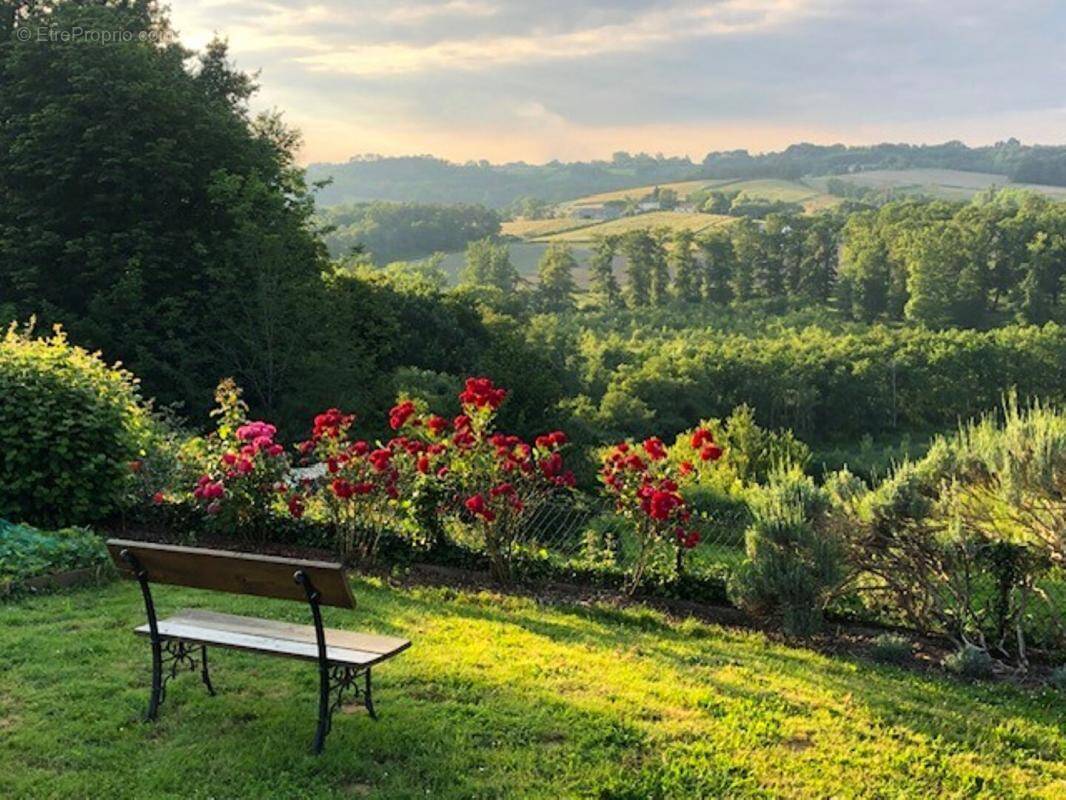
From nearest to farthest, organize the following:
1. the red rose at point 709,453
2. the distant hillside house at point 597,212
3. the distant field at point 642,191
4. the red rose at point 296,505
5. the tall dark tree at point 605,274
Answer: the red rose at point 709,453 → the red rose at point 296,505 → the tall dark tree at point 605,274 → the distant hillside house at point 597,212 → the distant field at point 642,191

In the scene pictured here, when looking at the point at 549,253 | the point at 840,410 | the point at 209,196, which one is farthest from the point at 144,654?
the point at 549,253

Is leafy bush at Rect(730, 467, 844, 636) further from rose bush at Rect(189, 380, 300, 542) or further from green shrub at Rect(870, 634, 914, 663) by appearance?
rose bush at Rect(189, 380, 300, 542)

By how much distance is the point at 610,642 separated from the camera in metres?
5.92

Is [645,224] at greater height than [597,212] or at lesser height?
lesser

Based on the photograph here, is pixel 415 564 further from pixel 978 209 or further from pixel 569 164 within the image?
pixel 569 164

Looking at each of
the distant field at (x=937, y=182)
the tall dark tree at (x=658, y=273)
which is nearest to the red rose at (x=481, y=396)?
the tall dark tree at (x=658, y=273)

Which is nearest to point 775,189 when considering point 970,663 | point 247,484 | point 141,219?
point 141,219

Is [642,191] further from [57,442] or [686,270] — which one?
[57,442]

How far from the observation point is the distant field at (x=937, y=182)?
397 feet

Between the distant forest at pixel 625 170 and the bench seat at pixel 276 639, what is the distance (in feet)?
409

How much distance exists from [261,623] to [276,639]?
259 millimetres

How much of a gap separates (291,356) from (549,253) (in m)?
70.0

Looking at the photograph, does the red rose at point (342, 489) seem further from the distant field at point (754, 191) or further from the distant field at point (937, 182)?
the distant field at point (937, 182)

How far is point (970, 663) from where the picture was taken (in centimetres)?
574
